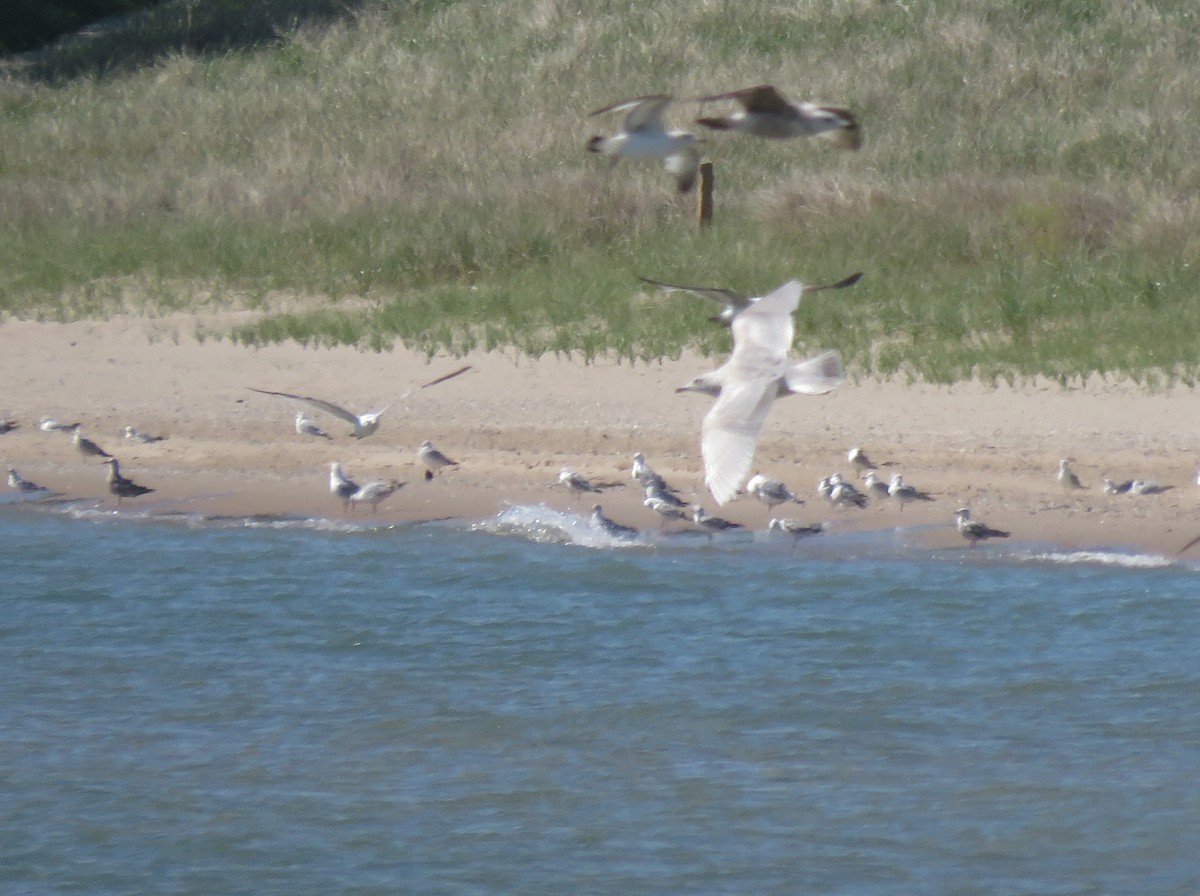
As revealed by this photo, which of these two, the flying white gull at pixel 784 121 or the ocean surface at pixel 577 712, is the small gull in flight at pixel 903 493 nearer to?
the ocean surface at pixel 577 712

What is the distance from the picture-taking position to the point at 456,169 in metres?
19.0

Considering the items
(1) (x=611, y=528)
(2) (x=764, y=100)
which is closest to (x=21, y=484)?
(1) (x=611, y=528)

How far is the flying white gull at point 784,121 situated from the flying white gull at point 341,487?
171 inches

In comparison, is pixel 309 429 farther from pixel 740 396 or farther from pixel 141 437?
pixel 740 396

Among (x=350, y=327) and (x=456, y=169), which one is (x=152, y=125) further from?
(x=350, y=327)

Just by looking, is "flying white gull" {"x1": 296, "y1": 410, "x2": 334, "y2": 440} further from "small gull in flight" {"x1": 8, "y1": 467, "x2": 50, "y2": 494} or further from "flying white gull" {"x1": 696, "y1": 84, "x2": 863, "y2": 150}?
"flying white gull" {"x1": 696, "y1": 84, "x2": 863, "y2": 150}

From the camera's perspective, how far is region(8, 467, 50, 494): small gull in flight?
468 inches

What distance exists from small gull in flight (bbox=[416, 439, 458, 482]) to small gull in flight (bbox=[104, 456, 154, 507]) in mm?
1649

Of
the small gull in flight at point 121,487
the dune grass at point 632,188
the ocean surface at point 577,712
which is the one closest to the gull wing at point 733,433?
the ocean surface at point 577,712

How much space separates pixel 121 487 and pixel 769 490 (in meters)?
3.83

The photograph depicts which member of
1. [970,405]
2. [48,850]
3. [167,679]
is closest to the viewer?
[48,850]

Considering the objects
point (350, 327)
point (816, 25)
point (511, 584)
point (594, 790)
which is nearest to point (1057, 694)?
point (594, 790)

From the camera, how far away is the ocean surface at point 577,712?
739 centimetres

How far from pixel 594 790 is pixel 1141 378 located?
5293 mm
